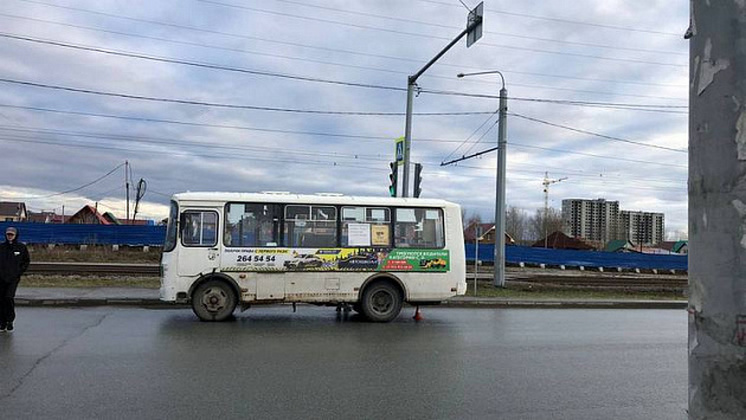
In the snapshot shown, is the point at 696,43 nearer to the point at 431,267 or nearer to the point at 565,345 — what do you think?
the point at 565,345

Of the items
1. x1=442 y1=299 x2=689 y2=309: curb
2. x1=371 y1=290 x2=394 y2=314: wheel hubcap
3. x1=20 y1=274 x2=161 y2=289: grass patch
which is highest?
x1=371 y1=290 x2=394 y2=314: wheel hubcap

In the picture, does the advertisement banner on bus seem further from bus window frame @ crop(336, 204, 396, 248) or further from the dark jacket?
the dark jacket

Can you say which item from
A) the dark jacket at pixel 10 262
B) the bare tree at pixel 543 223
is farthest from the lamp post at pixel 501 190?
the bare tree at pixel 543 223

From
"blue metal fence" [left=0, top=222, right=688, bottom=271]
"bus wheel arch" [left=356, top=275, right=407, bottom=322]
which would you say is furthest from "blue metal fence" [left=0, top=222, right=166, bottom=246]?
"bus wheel arch" [left=356, top=275, right=407, bottom=322]

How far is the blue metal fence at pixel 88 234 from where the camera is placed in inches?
1362

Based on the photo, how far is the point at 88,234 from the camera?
35438 mm

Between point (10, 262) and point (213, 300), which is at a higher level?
point (10, 262)

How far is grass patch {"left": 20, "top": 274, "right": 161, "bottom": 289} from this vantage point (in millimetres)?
17562

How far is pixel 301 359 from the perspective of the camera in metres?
8.35

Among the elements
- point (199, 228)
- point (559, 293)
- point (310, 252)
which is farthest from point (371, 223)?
point (559, 293)

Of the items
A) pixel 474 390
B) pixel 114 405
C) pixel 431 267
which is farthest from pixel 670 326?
pixel 114 405

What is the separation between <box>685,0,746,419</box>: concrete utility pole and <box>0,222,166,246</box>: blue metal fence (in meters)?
36.1

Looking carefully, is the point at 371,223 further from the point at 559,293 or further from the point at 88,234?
the point at 88,234

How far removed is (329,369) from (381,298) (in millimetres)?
5171
